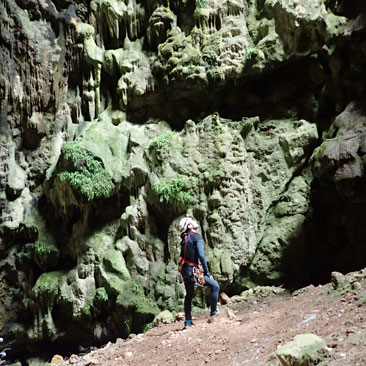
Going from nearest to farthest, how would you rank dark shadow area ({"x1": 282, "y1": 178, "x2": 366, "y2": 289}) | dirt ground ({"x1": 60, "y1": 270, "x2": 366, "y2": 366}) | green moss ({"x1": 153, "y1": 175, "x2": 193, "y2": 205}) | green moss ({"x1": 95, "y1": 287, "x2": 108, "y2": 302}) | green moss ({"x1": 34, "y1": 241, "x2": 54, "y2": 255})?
dirt ground ({"x1": 60, "y1": 270, "x2": 366, "y2": 366}) → dark shadow area ({"x1": 282, "y1": 178, "x2": 366, "y2": 289}) → green moss ({"x1": 153, "y1": 175, "x2": 193, "y2": 205}) → green moss ({"x1": 95, "y1": 287, "x2": 108, "y2": 302}) → green moss ({"x1": 34, "y1": 241, "x2": 54, "y2": 255})

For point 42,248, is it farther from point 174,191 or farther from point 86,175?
point 174,191

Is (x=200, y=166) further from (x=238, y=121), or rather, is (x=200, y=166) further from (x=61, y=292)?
(x=61, y=292)

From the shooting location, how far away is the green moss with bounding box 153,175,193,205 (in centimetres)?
1074

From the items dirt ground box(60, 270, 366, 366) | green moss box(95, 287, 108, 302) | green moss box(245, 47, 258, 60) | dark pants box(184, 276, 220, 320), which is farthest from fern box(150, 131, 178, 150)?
dirt ground box(60, 270, 366, 366)

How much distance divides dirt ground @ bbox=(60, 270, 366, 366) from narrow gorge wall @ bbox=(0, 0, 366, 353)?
2.43 meters

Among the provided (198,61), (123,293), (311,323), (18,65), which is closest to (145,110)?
(198,61)

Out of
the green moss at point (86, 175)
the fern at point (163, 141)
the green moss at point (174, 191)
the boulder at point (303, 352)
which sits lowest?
the boulder at point (303, 352)

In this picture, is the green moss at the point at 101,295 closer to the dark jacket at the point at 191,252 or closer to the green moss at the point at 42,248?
the green moss at the point at 42,248

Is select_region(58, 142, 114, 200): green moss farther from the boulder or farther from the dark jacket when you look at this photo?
the boulder

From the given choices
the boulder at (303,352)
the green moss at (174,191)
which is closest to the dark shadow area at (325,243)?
the green moss at (174,191)

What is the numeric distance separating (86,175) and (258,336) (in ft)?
24.4

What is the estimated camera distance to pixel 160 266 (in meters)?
11.0

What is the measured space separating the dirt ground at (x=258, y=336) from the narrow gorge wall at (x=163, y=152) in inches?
95.7

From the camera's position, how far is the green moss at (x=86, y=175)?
1165 centimetres
